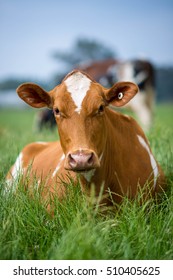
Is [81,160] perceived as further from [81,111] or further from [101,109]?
[101,109]

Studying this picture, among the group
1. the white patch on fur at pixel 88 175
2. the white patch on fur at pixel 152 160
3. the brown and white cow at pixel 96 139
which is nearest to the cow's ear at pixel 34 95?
the brown and white cow at pixel 96 139

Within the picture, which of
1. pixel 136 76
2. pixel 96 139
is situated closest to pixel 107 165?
pixel 96 139

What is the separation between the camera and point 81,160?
3172 mm

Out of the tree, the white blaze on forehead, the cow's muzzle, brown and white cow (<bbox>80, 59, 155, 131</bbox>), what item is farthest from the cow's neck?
the tree

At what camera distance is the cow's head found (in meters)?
3.25

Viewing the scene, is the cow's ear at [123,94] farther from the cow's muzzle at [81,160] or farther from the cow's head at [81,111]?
the cow's muzzle at [81,160]

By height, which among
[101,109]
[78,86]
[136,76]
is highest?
[78,86]

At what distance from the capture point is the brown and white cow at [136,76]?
10.5 m

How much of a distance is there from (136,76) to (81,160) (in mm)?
7815

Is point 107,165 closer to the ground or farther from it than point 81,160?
closer to the ground

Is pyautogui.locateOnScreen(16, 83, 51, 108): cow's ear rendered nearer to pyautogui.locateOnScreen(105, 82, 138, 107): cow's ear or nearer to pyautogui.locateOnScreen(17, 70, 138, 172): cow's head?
pyautogui.locateOnScreen(17, 70, 138, 172): cow's head
